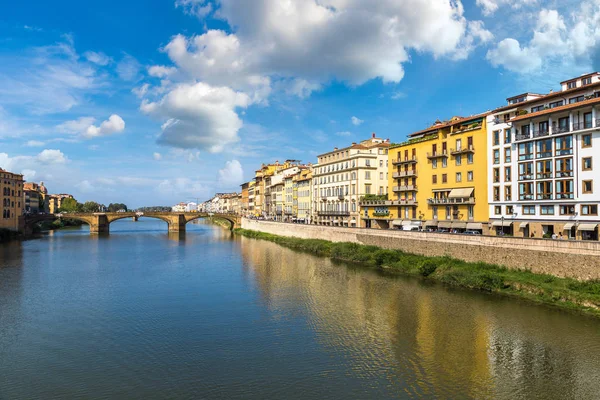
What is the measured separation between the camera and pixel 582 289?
24.0m

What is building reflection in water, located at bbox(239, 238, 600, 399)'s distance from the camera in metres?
15.4

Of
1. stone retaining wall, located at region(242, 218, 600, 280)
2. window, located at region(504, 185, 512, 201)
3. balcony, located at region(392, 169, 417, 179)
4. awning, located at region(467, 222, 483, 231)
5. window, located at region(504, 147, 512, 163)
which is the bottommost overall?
stone retaining wall, located at region(242, 218, 600, 280)

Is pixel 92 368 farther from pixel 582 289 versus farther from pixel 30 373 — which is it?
pixel 582 289

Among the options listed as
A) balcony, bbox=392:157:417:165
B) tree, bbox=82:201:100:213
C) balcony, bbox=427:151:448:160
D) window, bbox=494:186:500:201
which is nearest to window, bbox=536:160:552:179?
window, bbox=494:186:500:201

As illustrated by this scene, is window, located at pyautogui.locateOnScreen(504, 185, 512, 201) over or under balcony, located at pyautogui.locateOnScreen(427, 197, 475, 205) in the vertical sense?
over

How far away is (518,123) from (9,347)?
38226 mm

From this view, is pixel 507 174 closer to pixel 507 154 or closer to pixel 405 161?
pixel 507 154

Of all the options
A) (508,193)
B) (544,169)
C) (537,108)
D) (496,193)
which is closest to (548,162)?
(544,169)

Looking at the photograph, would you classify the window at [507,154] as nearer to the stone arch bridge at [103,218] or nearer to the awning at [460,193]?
the awning at [460,193]

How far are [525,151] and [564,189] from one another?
4.69 meters

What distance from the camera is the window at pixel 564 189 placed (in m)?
32.4

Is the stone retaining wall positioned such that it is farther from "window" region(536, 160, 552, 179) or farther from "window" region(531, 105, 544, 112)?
"window" region(531, 105, 544, 112)

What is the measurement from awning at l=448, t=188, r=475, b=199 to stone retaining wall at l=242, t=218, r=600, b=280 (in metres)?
6.27

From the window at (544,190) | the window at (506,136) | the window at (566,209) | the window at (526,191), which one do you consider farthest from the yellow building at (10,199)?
the window at (566,209)
